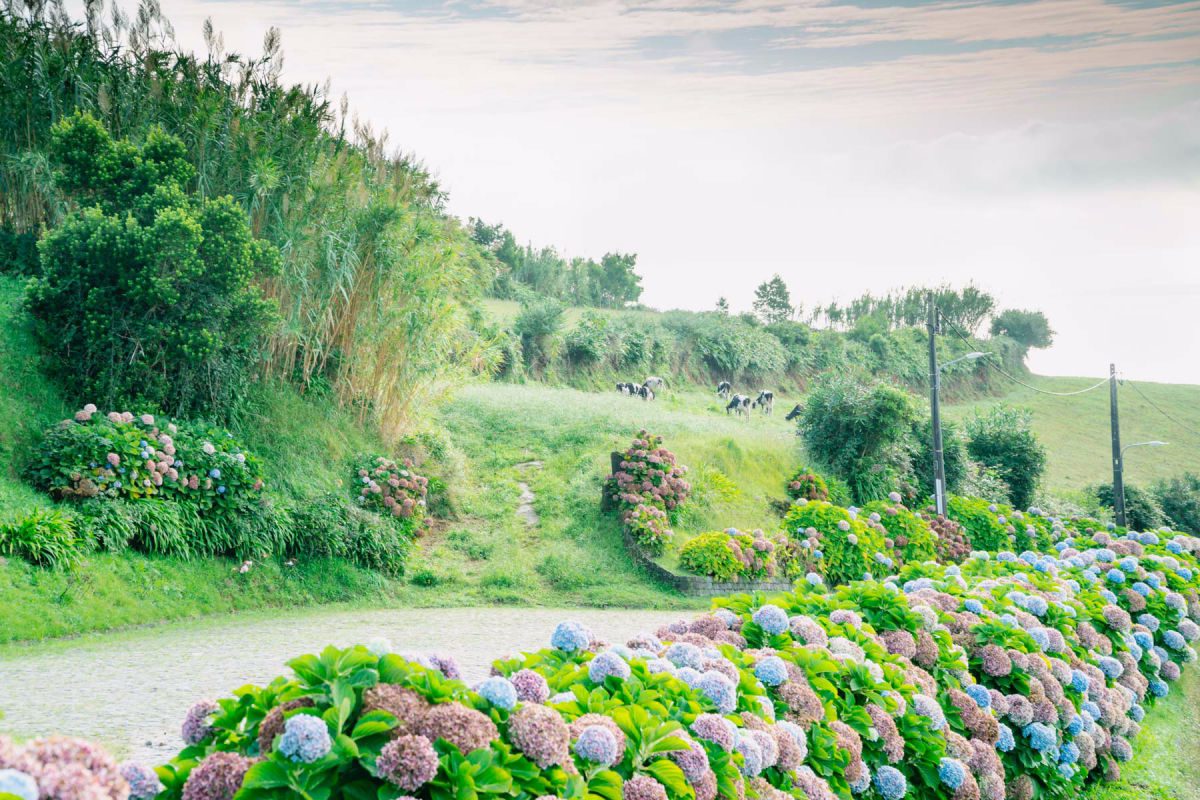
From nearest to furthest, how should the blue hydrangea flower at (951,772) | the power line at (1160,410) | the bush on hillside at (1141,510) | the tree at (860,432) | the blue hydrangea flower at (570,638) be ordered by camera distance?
the blue hydrangea flower at (570,638) → the blue hydrangea flower at (951,772) → the tree at (860,432) → the bush on hillside at (1141,510) → the power line at (1160,410)

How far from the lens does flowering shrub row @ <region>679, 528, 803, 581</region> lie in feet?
39.7

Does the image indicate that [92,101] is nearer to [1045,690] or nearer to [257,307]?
[257,307]

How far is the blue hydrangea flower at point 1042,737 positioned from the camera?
15.9 feet

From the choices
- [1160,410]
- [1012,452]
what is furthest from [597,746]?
[1160,410]

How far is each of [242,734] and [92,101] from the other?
40.2ft

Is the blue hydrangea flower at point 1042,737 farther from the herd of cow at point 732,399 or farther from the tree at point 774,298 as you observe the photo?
the tree at point 774,298

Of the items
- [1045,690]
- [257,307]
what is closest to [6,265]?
[257,307]

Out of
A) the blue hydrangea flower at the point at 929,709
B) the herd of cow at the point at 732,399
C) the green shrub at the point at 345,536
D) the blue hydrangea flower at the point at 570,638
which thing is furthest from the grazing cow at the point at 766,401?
the blue hydrangea flower at the point at 570,638

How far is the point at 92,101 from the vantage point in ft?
38.8

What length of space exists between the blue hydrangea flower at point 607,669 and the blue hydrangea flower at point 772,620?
133cm

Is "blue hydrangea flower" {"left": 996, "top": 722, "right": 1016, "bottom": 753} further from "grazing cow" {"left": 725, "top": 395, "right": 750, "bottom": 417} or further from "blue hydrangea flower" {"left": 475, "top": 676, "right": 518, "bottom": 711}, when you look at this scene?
"grazing cow" {"left": 725, "top": 395, "right": 750, "bottom": 417}

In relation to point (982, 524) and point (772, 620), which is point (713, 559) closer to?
point (982, 524)

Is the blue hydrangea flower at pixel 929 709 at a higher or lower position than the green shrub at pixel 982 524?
higher

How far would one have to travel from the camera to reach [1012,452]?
71.9ft
